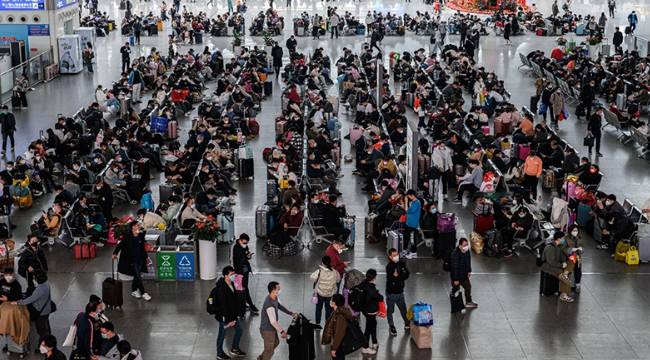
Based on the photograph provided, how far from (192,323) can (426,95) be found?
59.0ft

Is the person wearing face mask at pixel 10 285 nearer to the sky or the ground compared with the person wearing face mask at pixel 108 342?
nearer to the sky

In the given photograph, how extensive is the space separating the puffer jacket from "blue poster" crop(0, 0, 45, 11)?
2996 cm

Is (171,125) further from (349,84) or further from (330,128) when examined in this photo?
(349,84)

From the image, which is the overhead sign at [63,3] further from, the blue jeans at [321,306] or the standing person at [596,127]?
the blue jeans at [321,306]

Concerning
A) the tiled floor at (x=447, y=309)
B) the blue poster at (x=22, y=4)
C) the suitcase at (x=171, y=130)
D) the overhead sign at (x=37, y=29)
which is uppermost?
the blue poster at (x=22, y=4)

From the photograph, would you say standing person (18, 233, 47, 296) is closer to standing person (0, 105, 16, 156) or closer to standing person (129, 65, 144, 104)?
standing person (0, 105, 16, 156)

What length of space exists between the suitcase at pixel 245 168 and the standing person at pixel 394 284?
33.8 ft

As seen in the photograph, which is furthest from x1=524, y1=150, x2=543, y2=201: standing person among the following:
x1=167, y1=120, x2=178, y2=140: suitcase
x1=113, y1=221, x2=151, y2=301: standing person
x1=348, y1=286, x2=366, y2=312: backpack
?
x1=167, y1=120, x2=178, y2=140: suitcase

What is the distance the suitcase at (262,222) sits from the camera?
69.6 ft

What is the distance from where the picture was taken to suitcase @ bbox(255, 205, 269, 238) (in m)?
21.2

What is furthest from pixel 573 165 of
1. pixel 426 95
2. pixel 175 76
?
pixel 175 76

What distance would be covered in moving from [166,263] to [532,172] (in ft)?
29.9

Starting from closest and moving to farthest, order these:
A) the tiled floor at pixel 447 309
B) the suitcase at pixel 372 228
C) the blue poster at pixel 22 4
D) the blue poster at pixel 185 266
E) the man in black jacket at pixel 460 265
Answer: the tiled floor at pixel 447 309, the man in black jacket at pixel 460 265, the blue poster at pixel 185 266, the suitcase at pixel 372 228, the blue poster at pixel 22 4

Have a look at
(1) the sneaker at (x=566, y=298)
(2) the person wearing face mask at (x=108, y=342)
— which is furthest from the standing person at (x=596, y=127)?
(2) the person wearing face mask at (x=108, y=342)
